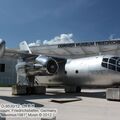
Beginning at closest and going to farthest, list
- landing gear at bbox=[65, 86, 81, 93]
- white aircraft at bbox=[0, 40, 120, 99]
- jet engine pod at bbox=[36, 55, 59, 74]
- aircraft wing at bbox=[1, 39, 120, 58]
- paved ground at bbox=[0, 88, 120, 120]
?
paved ground at bbox=[0, 88, 120, 120] → white aircraft at bbox=[0, 40, 120, 99] → jet engine pod at bbox=[36, 55, 59, 74] → landing gear at bbox=[65, 86, 81, 93] → aircraft wing at bbox=[1, 39, 120, 58]

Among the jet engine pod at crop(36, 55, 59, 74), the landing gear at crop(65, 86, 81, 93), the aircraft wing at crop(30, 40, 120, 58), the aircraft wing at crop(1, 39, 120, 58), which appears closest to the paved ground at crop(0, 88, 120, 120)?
the jet engine pod at crop(36, 55, 59, 74)

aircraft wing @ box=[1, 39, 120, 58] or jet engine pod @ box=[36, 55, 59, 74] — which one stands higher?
aircraft wing @ box=[1, 39, 120, 58]

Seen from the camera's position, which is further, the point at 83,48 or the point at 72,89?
the point at 83,48

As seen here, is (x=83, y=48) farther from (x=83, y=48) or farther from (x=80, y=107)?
(x=80, y=107)

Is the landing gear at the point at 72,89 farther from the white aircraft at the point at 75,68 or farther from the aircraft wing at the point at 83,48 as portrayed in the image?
the aircraft wing at the point at 83,48

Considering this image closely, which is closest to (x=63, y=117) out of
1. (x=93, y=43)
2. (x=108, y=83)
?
(x=108, y=83)

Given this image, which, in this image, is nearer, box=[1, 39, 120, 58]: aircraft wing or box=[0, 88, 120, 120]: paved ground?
box=[0, 88, 120, 120]: paved ground

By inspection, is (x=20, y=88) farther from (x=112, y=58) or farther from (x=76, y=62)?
(x=112, y=58)

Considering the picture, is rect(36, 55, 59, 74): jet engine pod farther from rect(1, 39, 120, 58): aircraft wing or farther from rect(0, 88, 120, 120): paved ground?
rect(1, 39, 120, 58): aircraft wing

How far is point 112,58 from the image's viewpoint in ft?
58.7

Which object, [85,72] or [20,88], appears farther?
[20,88]

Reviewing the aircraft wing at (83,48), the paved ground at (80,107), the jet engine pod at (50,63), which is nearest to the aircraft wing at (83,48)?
the aircraft wing at (83,48)

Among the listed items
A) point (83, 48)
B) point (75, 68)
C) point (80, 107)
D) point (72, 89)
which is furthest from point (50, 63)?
point (83, 48)

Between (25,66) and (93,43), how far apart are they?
2819cm
